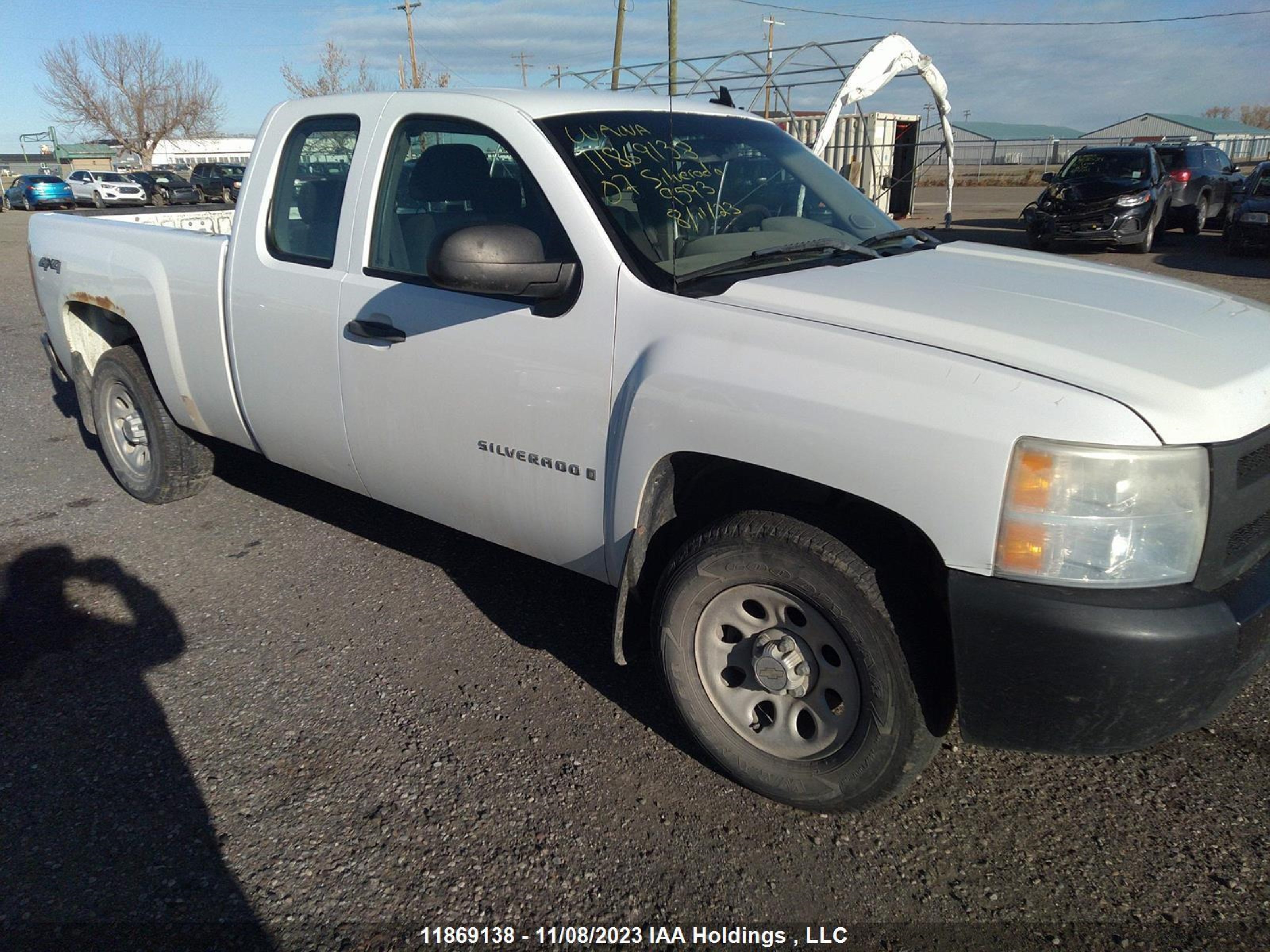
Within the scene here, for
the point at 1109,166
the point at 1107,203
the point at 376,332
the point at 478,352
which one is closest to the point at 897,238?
the point at 478,352

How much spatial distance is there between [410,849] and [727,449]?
1.41 meters

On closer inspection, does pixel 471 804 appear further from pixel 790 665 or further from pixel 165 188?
pixel 165 188

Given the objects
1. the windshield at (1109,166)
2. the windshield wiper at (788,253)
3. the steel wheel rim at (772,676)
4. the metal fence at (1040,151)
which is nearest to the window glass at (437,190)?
the windshield wiper at (788,253)

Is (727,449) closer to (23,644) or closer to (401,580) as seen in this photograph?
(401,580)

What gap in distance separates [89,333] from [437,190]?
297cm

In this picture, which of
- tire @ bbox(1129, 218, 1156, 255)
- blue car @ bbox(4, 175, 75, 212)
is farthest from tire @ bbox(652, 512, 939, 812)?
blue car @ bbox(4, 175, 75, 212)

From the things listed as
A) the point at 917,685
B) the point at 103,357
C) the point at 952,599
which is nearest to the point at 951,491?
the point at 952,599

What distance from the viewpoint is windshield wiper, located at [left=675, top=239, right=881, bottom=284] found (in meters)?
2.76

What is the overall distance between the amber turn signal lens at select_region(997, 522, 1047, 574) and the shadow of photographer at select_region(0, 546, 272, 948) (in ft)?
6.59

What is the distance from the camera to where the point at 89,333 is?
513 cm

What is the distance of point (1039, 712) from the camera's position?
215 cm

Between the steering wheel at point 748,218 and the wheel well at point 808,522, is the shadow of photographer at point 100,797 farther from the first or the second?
the steering wheel at point 748,218

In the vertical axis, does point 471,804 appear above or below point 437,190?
below

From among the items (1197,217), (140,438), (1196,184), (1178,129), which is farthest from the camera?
(1178,129)
